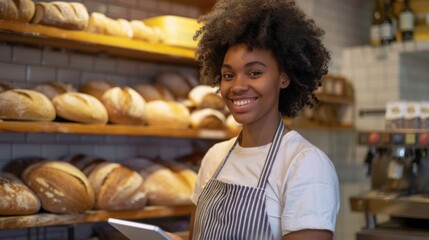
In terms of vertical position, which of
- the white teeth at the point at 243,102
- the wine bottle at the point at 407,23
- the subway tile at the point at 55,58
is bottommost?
the white teeth at the point at 243,102

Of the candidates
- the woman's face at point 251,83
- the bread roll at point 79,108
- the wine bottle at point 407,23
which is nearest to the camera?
the woman's face at point 251,83

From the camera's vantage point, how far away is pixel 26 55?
8.90 feet

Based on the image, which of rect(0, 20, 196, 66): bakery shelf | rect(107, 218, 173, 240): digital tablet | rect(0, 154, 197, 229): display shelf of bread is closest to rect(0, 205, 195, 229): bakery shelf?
rect(0, 154, 197, 229): display shelf of bread

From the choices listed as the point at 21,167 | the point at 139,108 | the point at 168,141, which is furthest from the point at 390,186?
the point at 21,167

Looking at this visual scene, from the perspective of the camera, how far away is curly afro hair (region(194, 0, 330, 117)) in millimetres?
1651

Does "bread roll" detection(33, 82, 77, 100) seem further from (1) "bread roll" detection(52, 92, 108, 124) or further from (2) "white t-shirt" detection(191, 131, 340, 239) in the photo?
(2) "white t-shirt" detection(191, 131, 340, 239)

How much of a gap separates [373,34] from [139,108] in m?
2.23

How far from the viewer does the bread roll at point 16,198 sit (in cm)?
226

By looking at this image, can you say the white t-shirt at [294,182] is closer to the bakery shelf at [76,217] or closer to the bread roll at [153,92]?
the bakery shelf at [76,217]

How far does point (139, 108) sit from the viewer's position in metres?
2.76

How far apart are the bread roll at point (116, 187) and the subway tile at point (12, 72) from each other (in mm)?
554

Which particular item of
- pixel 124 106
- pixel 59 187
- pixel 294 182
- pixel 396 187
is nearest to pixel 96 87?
pixel 124 106

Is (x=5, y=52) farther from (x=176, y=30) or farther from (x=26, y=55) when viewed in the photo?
(x=176, y=30)

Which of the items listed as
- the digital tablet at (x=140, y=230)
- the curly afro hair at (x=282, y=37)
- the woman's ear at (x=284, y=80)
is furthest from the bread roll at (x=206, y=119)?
the digital tablet at (x=140, y=230)
